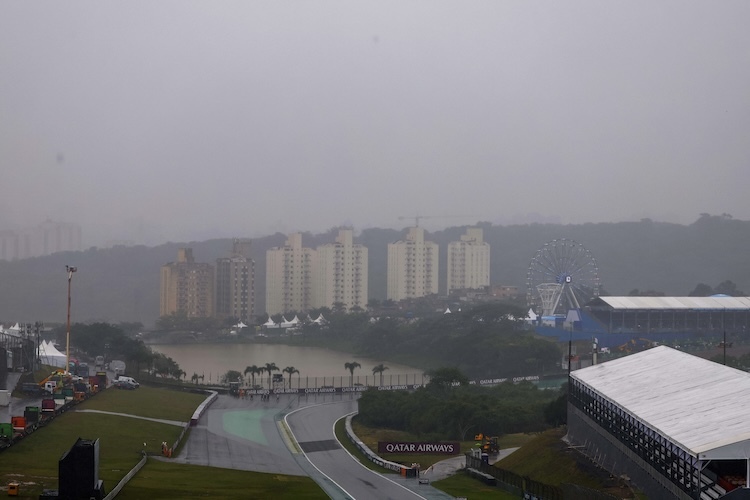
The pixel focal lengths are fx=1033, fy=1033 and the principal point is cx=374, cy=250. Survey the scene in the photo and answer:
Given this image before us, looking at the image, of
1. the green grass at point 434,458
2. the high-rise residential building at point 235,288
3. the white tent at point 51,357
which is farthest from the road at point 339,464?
the high-rise residential building at point 235,288

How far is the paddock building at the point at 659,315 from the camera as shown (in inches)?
1503

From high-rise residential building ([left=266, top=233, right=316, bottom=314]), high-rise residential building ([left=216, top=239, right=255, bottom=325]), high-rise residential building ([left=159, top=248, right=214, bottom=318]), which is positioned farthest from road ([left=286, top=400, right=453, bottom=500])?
high-rise residential building ([left=266, top=233, right=316, bottom=314])

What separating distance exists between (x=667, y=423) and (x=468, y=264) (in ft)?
198

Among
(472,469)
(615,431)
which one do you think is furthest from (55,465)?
(615,431)

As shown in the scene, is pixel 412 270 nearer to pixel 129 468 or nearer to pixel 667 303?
pixel 667 303

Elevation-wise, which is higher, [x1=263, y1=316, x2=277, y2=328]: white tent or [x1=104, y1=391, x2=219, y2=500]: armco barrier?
[x1=104, y1=391, x2=219, y2=500]: armco barrier

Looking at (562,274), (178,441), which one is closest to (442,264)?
(562,274)

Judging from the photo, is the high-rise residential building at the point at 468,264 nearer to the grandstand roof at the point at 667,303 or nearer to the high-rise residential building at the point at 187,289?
the high-rise residential building at the point at 187,289

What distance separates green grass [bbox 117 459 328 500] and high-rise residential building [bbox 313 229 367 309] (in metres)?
47.1

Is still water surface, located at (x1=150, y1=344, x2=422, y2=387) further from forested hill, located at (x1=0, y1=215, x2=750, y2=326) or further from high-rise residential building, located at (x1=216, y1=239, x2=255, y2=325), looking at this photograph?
high-rise residential building, located at (x1=216, y1=239, x2=255, y2=325)

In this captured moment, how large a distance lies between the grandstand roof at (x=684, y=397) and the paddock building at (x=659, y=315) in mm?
23851

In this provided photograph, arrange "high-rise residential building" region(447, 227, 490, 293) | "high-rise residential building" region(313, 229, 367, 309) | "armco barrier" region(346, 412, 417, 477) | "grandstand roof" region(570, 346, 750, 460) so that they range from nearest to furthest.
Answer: "grandstand roof" region(570, 346, 750, 460) → "armco barrier" region(346, 412, 417, 477) → "high-rise residential building" region(313, 229, 367, 309) → "high-rise residential building" region(447, 227, 490, 293)

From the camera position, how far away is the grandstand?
8.64 metres

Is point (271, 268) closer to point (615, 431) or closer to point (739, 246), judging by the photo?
point (739, 246)
